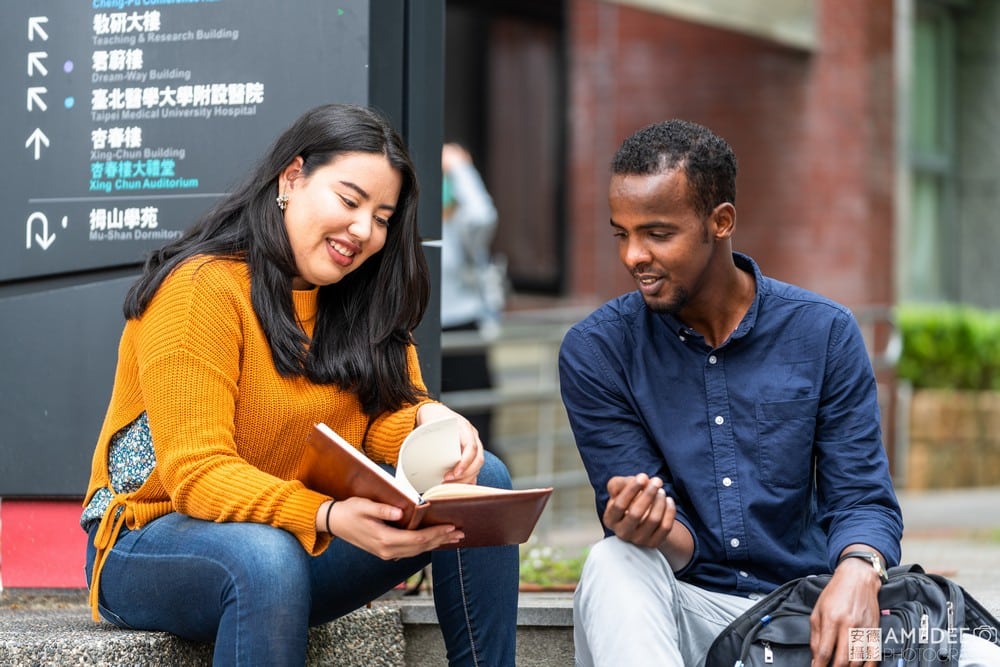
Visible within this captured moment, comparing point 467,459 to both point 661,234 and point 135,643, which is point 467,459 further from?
point 135,643

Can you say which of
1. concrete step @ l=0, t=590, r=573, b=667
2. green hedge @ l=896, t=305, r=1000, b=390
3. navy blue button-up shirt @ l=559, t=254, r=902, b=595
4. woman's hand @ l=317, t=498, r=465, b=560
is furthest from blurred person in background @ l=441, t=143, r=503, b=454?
woman's hand @ l=317, t=498, r=465, b=560

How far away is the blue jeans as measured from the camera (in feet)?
10.0

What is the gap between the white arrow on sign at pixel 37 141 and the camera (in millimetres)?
4188

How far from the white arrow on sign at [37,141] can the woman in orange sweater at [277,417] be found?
0.93 meters

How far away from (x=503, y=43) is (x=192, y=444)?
345 inches

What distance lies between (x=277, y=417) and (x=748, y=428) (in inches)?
41.6

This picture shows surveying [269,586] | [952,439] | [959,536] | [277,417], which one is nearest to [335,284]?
[277,417]

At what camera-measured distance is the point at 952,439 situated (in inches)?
414

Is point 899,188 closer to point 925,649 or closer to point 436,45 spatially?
point 436,45

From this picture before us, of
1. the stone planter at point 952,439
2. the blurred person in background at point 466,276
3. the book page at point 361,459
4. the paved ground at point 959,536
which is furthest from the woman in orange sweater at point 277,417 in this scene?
the stone planter at point 952,439

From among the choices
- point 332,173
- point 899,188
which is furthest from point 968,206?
point 332,173

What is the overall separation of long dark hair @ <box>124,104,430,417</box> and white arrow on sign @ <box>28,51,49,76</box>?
100 cm

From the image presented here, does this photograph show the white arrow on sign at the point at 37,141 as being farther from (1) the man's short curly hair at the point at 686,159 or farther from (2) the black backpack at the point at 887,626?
(2) the black backpack at the point at 887,626

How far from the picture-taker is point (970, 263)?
12969mm
